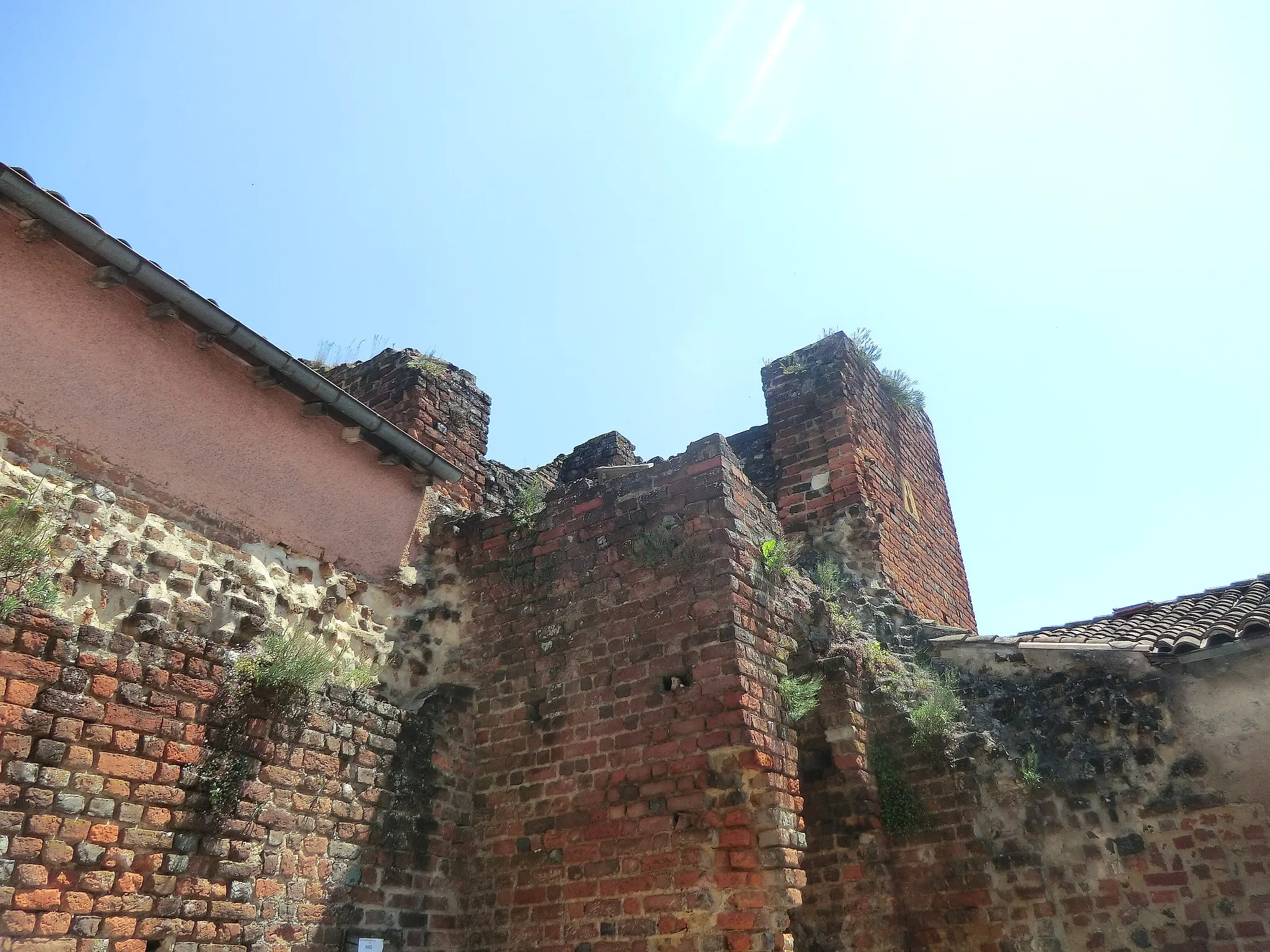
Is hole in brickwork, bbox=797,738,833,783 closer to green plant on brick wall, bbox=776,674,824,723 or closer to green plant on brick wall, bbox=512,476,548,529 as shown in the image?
green plant on brick wall, bbox=776,674,824,723

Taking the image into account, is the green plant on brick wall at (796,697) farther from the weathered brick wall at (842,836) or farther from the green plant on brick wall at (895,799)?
the green plant on brick wall at (895,799)

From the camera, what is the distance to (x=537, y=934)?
532 centimetres

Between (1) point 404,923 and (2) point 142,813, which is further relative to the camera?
(1) point 404,923

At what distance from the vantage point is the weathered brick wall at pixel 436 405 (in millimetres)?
7934

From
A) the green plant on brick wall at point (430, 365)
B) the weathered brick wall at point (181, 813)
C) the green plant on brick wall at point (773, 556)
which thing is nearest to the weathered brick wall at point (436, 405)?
the green plant on brick wall at point (430, 365)

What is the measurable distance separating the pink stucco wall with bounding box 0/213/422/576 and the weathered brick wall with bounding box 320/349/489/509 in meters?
1.14

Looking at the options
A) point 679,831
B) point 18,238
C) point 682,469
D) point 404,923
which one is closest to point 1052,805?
point 679,831

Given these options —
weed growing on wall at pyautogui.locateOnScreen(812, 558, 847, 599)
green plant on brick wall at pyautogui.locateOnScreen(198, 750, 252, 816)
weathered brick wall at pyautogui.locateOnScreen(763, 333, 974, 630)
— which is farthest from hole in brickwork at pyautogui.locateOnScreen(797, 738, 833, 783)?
green plant on brick wall at pyautogui.locateOnScreen(198, 750, 252, 816)

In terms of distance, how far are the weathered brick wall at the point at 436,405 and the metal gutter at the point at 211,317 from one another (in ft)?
2.60

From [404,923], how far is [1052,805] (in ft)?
15.1

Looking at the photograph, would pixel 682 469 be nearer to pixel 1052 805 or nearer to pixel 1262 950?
pixel 1052 805

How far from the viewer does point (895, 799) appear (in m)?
6.63

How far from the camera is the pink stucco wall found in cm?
461

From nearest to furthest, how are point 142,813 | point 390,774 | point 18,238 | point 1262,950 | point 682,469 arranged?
point 142,813 → point 18,238 → point 1262,950 → point 390,774 → point 682,469
